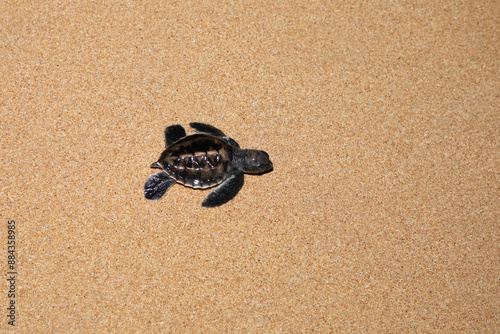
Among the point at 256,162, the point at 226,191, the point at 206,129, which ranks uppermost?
the point at 206,129

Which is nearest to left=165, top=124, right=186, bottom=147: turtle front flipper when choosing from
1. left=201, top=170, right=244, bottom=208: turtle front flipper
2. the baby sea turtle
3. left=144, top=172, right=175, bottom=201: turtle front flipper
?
the baby sea turtle

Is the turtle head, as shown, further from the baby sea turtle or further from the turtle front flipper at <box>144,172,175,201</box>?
the turtle front flipper at <box>144,172,175,201</box>

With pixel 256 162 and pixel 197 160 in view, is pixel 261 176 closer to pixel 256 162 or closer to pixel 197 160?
pixel 256 162

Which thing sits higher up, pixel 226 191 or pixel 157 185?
pixel 157 185

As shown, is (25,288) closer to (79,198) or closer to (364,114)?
(79,198)

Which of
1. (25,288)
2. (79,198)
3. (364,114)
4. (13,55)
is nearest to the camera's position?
(25,288)

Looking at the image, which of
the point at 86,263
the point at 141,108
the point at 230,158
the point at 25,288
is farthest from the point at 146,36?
the point at 25,288

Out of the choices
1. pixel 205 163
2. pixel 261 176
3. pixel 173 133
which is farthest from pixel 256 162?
pixel 173 133

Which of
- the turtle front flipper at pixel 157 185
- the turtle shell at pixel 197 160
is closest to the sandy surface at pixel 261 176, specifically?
the turtle front flipper at pixel 157 185
